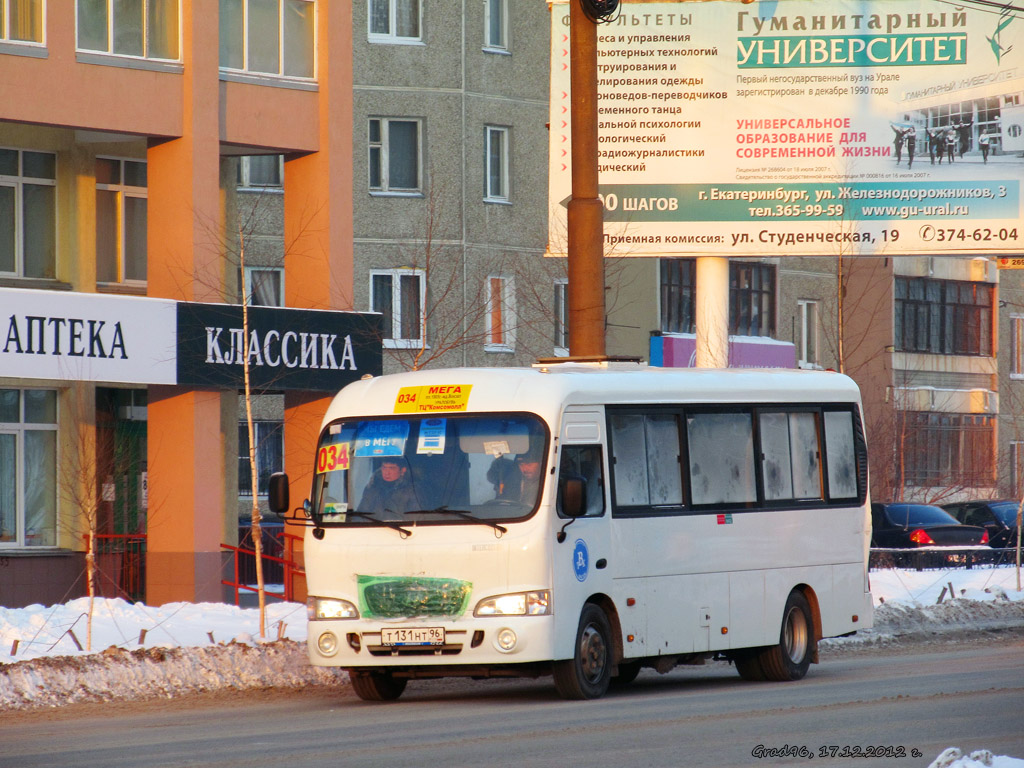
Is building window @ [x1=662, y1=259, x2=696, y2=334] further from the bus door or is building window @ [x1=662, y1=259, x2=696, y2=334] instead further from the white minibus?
the bus door

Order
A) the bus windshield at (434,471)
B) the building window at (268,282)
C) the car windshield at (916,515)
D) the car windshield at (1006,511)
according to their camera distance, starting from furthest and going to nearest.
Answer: the building window at (268,282) → the car windshield at (1006,511) → the car windshield at (916,515) → the bus windshield at (434,471)

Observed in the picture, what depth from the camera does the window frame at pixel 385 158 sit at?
139ft

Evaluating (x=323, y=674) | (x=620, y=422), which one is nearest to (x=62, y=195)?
(x=323, y=674)

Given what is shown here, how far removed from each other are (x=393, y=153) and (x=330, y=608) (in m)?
27.9

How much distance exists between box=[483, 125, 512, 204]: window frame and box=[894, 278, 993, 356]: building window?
18369 mm

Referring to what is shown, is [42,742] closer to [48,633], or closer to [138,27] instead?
[48,633]

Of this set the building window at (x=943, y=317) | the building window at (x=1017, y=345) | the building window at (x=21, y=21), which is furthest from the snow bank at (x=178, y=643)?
the building window at (x=1017, y=345)

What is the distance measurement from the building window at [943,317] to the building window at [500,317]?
18.6 metres

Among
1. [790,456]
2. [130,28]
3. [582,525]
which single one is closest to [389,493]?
[582,525]

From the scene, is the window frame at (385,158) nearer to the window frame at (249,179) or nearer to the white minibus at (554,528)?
the window frame at (249,179)

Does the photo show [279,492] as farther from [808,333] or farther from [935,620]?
[808,333]

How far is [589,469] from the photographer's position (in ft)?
51.0

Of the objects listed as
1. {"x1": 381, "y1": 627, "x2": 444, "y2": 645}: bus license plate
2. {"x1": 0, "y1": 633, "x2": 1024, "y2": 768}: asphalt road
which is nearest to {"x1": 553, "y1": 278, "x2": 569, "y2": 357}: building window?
{"x1": 0, "y1": 633, "x2": 1024, "y2": 768}: asphalt road

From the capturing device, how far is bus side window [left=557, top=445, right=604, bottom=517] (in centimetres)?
1530
